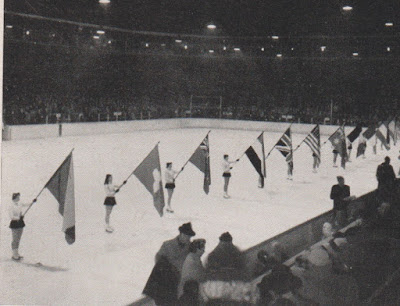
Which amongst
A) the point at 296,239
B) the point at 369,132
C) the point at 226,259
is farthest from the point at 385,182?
the point at 369,132

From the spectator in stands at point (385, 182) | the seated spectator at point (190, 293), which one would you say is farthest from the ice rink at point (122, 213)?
the seated spectator at point (190, 293)

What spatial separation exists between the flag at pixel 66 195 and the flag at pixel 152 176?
6.56ft

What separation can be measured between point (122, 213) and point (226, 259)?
26.3 feet

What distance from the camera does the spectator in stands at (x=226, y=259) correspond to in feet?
18.0

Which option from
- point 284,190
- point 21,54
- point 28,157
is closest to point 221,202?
point 284,190

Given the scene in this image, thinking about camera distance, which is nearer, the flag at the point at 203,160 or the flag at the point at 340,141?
the flag at the point at 203,160

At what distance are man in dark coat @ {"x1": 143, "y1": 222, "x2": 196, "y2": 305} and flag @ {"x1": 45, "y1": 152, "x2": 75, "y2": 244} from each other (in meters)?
3.17

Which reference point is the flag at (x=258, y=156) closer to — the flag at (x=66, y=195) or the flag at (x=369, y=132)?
the flag at (x=66, y=195)

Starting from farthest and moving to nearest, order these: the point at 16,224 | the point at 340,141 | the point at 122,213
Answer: the point at 340,141, the point at 122,213, the point at 16,224

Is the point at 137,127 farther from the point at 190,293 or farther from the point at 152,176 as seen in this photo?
the point at 190,293

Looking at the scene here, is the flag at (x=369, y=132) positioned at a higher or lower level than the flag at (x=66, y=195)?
higher

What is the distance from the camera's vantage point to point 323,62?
45094mm

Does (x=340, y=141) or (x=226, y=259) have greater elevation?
(x=340, y=141)

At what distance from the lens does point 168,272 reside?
5.80 m
